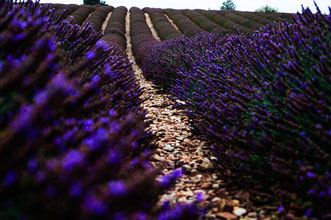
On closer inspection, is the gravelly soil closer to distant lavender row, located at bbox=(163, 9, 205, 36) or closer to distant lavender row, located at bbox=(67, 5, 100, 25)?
distant lavender row, located at bbox=(163, 9, 205, 36)

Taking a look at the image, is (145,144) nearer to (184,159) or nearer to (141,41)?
(184,159)

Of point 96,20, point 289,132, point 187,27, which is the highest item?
point 96,20

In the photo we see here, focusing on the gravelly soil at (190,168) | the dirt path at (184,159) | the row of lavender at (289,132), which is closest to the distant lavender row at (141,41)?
the dirt path at (184,159)

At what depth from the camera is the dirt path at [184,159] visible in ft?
6.63

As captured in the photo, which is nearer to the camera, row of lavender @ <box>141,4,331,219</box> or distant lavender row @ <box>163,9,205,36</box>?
row of lavender @ <box>141,4,331,219</box>

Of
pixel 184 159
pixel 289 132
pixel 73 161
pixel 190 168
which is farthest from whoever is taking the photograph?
pixel 184 159

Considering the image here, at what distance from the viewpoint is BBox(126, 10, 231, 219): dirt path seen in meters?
2.02

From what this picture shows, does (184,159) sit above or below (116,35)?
below

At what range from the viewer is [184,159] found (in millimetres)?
2713

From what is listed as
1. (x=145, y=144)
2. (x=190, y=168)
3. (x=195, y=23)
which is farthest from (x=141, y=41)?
(x=145, y=144)

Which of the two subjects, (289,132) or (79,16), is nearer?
(289,132)

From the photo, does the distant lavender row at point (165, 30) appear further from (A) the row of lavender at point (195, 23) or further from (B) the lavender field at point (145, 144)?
(B) the lavender field at point (145, 144)

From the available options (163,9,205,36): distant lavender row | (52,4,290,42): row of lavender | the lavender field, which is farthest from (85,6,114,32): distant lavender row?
the lavender field

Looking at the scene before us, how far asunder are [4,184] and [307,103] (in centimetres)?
174
